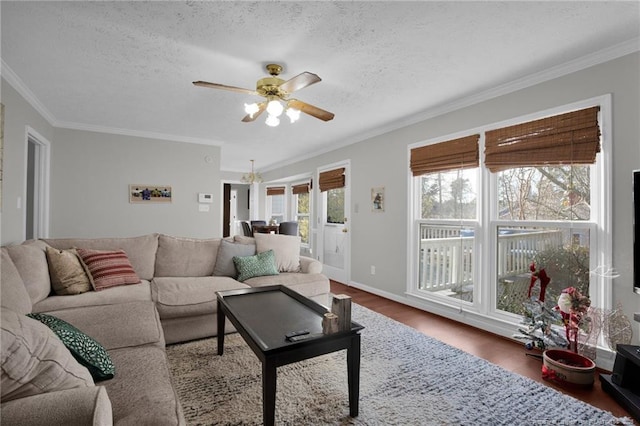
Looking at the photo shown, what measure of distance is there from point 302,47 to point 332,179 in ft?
10.7

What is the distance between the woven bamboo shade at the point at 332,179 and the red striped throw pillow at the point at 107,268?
129 inches

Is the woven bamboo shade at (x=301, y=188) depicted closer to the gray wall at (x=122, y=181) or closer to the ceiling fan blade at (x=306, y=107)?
the gray wall at (x=122, y=181)

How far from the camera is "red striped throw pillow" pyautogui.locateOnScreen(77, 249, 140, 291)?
2.68m

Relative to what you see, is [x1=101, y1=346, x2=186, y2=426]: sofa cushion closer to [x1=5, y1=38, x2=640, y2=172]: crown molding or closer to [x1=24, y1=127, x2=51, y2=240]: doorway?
[x1=5, y1=38, x2=640, y2=172]: crown molding

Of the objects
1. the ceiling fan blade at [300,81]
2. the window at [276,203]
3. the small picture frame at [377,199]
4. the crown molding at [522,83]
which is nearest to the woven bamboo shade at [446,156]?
the crown molding at [522,83]

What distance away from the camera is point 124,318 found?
6.24ft

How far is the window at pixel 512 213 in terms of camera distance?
7.97ft

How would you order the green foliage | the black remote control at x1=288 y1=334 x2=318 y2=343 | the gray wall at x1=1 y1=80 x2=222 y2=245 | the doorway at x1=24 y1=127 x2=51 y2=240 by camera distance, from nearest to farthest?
the black remote control at x1=288 y1=334 x2=318 y2=343, the doorway at x1=24 y1=127 x2=51 y2=240, the gray wall at x1=1 y1=80 x2=222 y2=245, the green foliage

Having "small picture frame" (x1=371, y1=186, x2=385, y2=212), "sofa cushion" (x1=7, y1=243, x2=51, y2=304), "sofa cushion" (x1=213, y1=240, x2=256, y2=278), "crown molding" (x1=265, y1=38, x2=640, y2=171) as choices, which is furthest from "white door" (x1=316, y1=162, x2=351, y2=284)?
"sofa cushion" (x1=7, y1=243, x2=51, y2=304)

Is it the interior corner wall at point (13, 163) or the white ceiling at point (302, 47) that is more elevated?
the white ceiling at point (302, 47)

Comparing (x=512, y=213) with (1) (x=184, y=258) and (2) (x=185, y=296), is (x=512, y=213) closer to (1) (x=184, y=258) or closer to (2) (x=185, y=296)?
(2) (x=185, y=296)

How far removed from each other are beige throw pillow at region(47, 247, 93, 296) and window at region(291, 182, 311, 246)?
4293 millimetres

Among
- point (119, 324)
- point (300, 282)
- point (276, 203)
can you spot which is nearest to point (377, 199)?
point (300, 282)

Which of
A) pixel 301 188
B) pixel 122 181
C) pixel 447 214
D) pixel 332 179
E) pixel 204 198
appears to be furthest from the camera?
pixel 301 188
